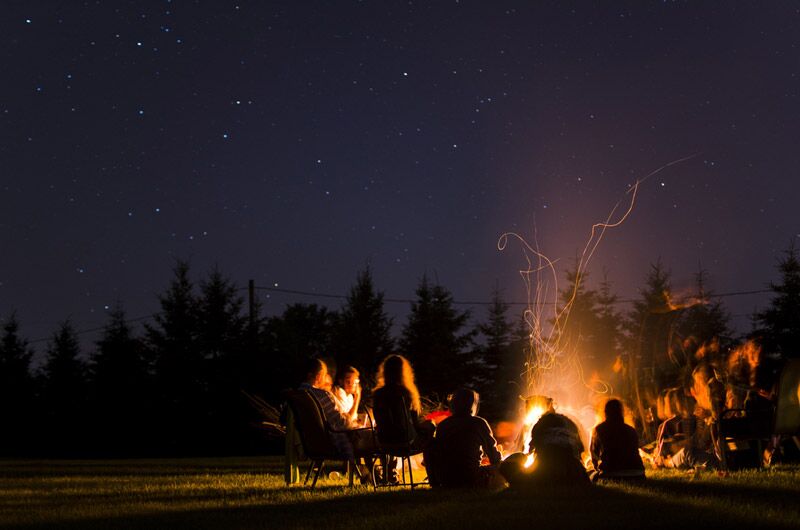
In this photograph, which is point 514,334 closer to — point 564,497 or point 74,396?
point 74,396

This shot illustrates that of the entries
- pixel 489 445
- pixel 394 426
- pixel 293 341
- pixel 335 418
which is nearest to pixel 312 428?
pixel 335 418

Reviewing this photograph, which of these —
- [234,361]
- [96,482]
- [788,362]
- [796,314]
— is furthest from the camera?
[234,361]

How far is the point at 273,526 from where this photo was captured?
5.31 meters

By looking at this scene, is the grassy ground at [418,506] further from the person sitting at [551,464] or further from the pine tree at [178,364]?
the pine tree at [178,364]

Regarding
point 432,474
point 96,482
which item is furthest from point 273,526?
point 96,482

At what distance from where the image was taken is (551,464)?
773 cm

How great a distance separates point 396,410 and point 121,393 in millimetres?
26009

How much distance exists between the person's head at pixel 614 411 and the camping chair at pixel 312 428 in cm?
260

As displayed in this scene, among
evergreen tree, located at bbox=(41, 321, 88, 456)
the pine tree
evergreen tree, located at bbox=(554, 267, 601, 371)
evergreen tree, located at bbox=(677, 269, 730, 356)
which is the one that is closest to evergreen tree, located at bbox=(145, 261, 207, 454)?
the pine tree

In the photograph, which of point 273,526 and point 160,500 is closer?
point 273,526

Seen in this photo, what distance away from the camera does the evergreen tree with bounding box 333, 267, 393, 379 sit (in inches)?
1238

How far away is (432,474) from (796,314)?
23.7 meters

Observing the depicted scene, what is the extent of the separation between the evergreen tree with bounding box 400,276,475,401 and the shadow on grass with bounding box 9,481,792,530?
24.1m

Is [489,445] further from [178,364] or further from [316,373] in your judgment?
[178,364]
